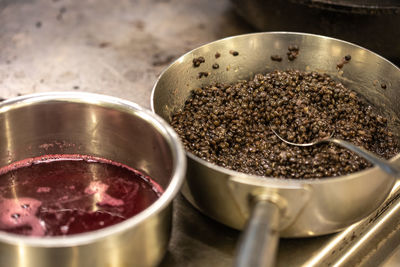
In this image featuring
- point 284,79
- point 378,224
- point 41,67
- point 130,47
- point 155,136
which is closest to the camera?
point 155,136

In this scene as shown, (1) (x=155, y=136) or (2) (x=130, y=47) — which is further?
(2) (x=130, y=47)

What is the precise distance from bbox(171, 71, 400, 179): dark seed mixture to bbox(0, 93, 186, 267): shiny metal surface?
0.68 ft

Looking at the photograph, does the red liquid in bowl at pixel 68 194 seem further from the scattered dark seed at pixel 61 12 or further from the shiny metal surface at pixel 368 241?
the scattered dark seed at pixel 61 12

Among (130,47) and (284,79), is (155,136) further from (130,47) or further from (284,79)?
(130,47)

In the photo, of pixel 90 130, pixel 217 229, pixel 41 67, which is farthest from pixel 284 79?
pixel 41 67

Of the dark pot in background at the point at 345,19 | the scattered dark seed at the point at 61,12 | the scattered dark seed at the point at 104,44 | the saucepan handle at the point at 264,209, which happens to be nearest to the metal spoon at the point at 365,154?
the saucepan handle at the point at 264,209

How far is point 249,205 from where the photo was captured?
1.09 meters

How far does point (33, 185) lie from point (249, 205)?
1.64 feet

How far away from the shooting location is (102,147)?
127 centimetres

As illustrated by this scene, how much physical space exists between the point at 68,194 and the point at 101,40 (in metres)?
1.26

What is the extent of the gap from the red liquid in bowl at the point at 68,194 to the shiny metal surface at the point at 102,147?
1.4 inches

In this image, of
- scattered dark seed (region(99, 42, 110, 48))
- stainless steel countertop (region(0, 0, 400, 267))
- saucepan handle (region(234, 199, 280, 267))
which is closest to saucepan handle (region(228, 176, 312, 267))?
saucepan handle (region(234, 199, 280, 267))

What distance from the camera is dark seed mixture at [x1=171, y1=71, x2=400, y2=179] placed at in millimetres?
1322

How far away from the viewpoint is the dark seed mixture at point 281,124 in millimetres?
1322
